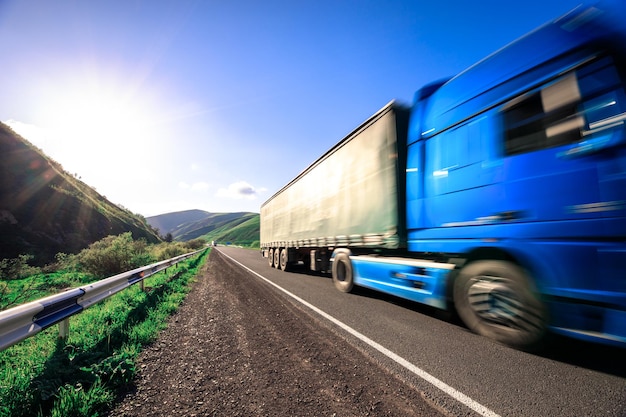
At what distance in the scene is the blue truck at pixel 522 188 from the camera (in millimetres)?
2609

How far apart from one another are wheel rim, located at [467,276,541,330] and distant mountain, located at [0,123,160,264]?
28.9m

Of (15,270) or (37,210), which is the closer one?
(15,270)

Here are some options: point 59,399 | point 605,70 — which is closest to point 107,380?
point 59,399

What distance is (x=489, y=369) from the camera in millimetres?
2771

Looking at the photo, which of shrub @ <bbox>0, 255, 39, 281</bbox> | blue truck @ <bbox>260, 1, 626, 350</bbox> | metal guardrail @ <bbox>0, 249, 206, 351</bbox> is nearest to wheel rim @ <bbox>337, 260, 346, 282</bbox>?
blue truck @ <bbox>260, 1, 626, 350</bbox>

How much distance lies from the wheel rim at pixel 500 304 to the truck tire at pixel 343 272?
3.50 meters

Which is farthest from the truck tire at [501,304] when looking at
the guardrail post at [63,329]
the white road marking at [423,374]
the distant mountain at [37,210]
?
the distant mountain at [37,210]

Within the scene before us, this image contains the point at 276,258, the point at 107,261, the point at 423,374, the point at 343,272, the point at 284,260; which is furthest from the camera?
the point at 276,258

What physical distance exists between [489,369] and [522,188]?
6.87 feet

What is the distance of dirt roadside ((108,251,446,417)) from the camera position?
221 centimetres

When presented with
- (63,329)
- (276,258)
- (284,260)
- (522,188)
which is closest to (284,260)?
(284,260)

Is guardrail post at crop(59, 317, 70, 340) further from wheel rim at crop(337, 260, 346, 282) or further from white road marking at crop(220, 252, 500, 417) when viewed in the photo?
wheel rim at crop(337, 260, 346, 282)

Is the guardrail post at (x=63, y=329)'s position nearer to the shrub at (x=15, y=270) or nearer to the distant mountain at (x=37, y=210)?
the shrub at (x=15, y=270)

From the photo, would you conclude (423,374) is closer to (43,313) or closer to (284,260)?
(43,313)
